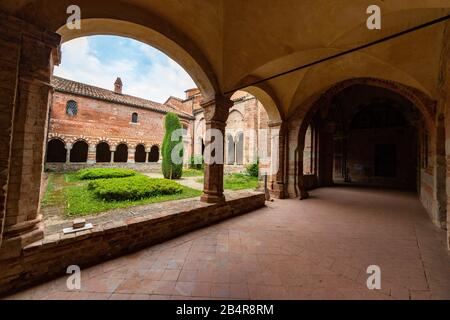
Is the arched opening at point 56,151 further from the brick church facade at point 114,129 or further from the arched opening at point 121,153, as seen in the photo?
the arched opening at point 121,153

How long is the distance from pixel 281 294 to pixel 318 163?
990 cm

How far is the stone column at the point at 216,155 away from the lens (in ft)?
15.4

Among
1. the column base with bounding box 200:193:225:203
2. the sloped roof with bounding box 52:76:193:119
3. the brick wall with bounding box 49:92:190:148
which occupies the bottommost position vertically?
the column base with bounding box 200:193:225:203

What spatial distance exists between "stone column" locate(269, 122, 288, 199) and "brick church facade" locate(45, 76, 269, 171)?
6.38 metres

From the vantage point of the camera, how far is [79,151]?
17.4 meters

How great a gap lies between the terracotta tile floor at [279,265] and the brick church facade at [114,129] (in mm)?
10782

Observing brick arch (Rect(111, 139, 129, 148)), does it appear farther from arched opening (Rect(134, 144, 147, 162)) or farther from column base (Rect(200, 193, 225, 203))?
column base (Rect(200, 193, 225, 203))

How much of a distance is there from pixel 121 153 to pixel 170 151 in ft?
31.0

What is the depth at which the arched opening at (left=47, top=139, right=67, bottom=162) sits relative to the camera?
16.0m

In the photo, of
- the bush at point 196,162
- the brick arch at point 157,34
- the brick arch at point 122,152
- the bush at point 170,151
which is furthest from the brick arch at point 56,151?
the brick arch at point 157,34

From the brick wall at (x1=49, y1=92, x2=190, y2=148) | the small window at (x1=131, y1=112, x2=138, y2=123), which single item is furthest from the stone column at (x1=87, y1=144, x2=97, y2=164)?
the small window at (x1=131, y1=112, x2=138, y2=123)

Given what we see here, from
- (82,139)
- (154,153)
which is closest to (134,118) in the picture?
(154,153)

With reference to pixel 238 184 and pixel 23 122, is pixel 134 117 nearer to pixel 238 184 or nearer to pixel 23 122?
pixel 238 184

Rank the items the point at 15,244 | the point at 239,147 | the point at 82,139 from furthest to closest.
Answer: the point at 239,147 → the point at 82,139 → the point at 15,244
